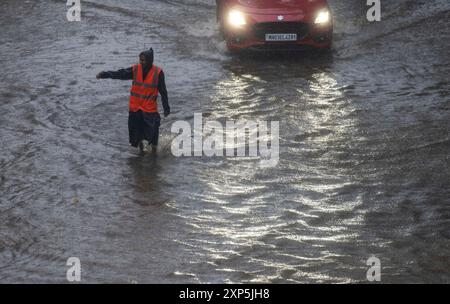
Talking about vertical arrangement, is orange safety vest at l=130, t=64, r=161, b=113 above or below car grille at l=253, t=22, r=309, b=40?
below

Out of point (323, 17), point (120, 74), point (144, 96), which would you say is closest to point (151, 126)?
point (144, 96)

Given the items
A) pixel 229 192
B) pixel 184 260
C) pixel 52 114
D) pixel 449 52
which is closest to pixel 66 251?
pixel 184 260

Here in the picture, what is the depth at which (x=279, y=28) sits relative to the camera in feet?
64.1

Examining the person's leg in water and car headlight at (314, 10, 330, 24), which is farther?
car headlight at (314, 10, 330, 24)

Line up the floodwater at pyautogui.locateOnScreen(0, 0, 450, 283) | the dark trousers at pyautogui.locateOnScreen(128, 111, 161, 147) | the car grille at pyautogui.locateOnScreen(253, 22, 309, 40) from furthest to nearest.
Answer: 1. the car grille at pyautogui.locateOnScreen(253, 22, 309, 40)
2. the dark trousers at pyautogui.locateOnScreen(128, 111, 161, 147)
3. the floodwater at pyautogui.locateOnScreen(0, 0, 450, 283)

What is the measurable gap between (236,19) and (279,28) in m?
0.91

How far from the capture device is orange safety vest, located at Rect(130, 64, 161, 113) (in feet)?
46.4

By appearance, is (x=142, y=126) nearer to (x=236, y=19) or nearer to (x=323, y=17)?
(x=236, y=19)

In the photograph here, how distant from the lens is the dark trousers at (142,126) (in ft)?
46.8

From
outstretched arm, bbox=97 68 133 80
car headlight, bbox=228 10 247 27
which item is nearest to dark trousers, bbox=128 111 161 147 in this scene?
outstretched arm, bbox=97 68 133 80

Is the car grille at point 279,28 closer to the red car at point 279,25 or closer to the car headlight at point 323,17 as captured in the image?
the red car at point 279,25

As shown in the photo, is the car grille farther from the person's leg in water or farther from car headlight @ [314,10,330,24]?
the person's leg in water

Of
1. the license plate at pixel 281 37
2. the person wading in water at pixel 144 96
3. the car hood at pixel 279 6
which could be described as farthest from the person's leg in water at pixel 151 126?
the car hood at pixel 279 6

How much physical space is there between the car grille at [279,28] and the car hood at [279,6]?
0.28 meters
